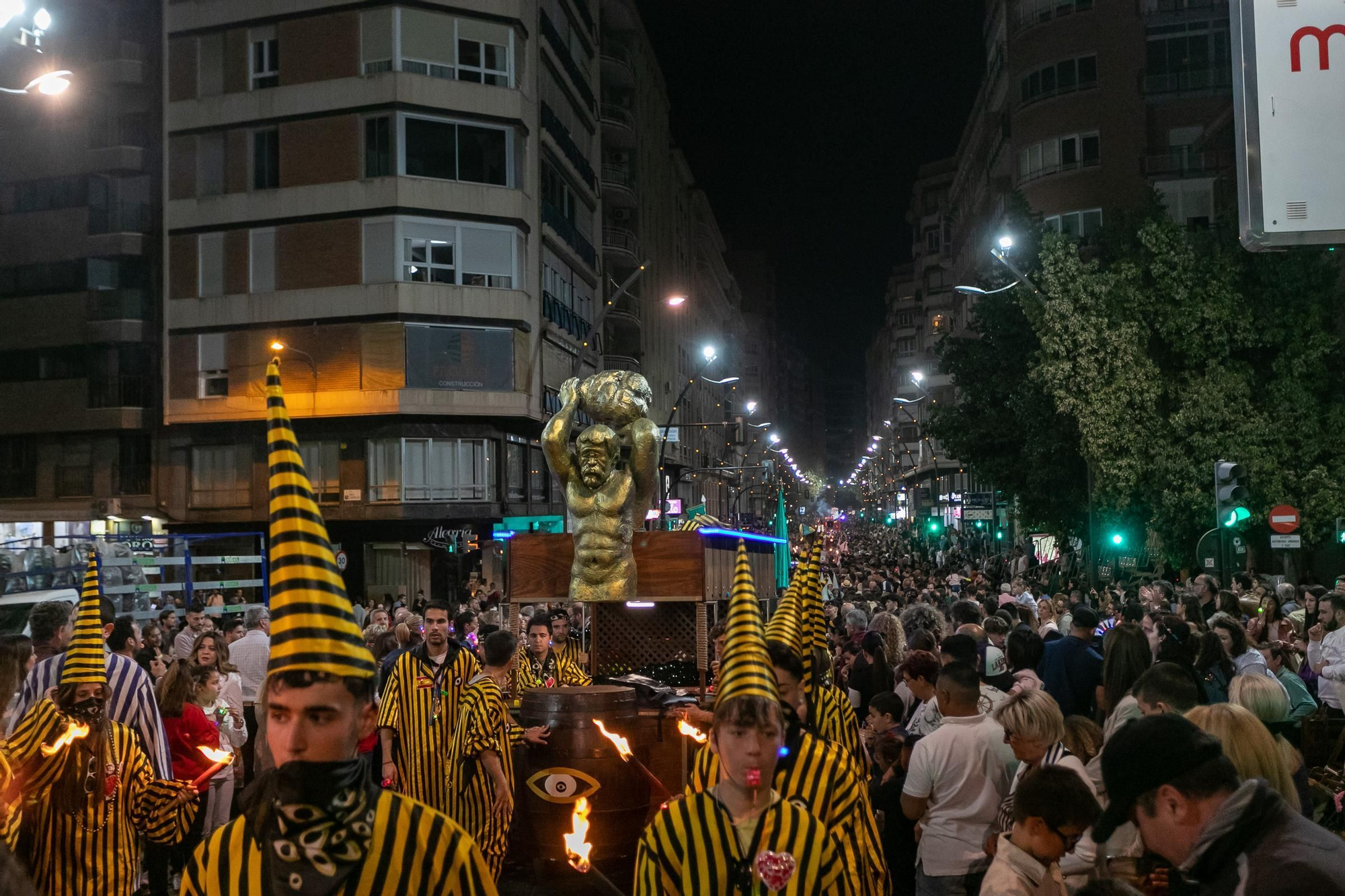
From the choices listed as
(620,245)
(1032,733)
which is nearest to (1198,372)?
(1032,733)

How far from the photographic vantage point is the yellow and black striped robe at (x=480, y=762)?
24.9 feet

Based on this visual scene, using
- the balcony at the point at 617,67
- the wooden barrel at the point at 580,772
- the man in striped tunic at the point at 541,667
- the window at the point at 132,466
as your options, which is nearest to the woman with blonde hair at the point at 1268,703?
the wooden barrel at the point at 580,772

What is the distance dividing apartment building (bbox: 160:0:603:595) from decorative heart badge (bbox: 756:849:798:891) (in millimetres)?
30815

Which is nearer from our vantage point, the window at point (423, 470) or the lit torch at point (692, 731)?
the lit torch at point (692, 731)

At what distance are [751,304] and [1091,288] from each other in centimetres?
13874

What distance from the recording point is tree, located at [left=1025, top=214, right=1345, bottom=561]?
25.2 metres

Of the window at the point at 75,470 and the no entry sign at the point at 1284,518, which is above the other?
the window at the point at 75,470

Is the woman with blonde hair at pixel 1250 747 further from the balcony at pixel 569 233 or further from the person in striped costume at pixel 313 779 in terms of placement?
the balcony at pixel 569 233

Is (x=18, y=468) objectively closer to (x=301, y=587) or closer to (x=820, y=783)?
(x=820, y=783)

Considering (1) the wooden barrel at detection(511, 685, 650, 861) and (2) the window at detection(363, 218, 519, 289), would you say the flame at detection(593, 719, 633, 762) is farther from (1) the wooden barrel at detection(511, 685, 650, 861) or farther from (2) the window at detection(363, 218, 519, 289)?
(2) the window at detection(363, 218, 519, 289)

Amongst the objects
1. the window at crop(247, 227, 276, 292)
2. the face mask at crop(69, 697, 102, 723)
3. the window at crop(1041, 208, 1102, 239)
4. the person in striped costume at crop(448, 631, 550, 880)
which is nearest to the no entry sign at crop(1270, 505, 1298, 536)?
the person in striped costume at crop(448, 631, 550, 880)

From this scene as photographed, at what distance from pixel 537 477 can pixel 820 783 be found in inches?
1450

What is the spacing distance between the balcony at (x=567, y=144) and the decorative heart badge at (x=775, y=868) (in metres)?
37.5

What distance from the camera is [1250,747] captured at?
415cm
